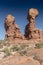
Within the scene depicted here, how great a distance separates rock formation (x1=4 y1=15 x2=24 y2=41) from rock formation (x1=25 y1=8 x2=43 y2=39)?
2.36m

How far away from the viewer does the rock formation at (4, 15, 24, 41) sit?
61.7 meters

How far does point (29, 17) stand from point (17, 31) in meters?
4.95

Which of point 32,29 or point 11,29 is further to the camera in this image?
point 11,29

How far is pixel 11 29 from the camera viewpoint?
206 ft

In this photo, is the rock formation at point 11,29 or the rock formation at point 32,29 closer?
the rock formation at point 11,29

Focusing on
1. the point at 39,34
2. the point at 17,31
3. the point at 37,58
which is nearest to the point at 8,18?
the point at 17,31

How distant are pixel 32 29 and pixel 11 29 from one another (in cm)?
511

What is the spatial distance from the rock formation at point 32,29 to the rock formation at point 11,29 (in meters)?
2.36

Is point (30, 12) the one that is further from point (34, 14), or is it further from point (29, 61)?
point (29, 61)

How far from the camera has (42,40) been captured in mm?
61406

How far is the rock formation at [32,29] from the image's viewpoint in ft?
204

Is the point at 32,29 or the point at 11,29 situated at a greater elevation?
the point at 11,29

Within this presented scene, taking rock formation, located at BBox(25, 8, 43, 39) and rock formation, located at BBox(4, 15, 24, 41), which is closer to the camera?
rock formation, located at BBox(4, 15, 24, 41)

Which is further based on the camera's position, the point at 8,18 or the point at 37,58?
the point at 8,18
